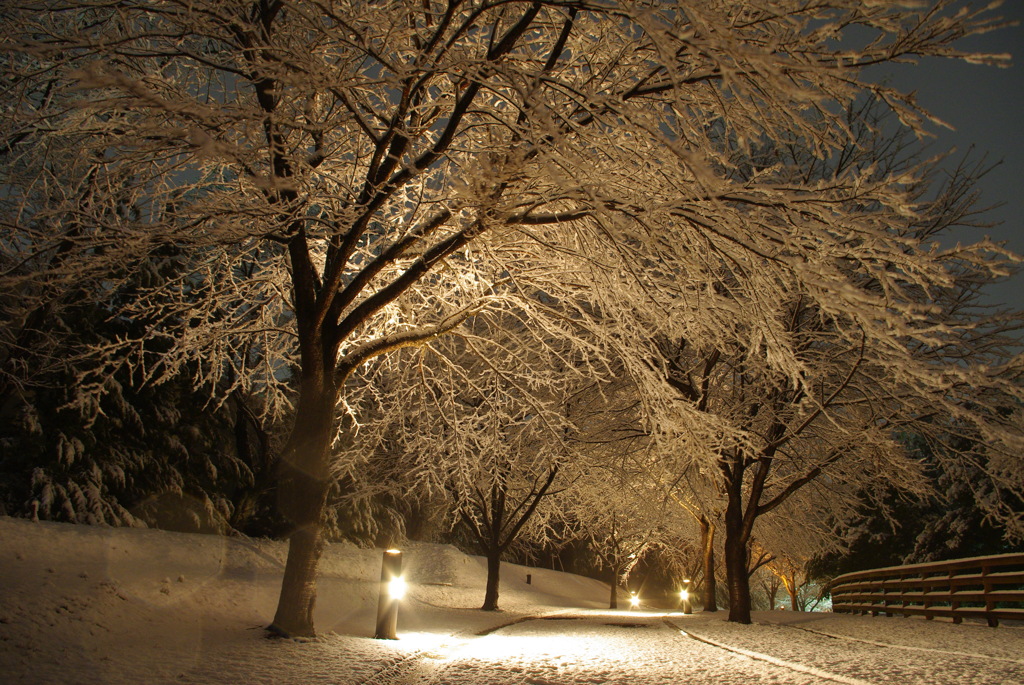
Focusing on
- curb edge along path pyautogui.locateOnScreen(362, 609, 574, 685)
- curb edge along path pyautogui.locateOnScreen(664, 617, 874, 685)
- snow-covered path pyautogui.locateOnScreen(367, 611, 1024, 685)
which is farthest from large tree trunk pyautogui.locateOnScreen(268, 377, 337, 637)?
curb edge along path pyautogui.locateOnScreen(664, 617, 874, 685)

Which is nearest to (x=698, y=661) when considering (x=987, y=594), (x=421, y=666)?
(x=421, y=666)

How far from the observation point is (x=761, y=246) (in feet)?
13.7

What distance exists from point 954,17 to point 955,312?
294 inches

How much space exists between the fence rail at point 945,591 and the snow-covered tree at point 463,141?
5.78m

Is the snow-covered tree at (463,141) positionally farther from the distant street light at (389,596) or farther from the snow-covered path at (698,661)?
the snow-covered path at (698,661)

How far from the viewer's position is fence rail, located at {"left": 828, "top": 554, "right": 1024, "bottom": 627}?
8003 mm

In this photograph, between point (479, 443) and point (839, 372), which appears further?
point (839, 372)

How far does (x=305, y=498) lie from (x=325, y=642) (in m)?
1.31

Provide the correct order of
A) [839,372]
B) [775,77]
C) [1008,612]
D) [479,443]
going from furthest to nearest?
[839,372] → [479,443] → [1008,612] → [775,77]

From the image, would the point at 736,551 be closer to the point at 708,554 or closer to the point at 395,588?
the point at 708,554

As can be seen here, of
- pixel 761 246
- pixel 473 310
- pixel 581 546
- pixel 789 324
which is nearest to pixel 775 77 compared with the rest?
pixel 761 246

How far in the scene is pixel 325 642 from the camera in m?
5.27

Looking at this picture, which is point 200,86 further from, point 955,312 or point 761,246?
point 955,312

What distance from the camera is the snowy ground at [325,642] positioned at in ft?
13.4
